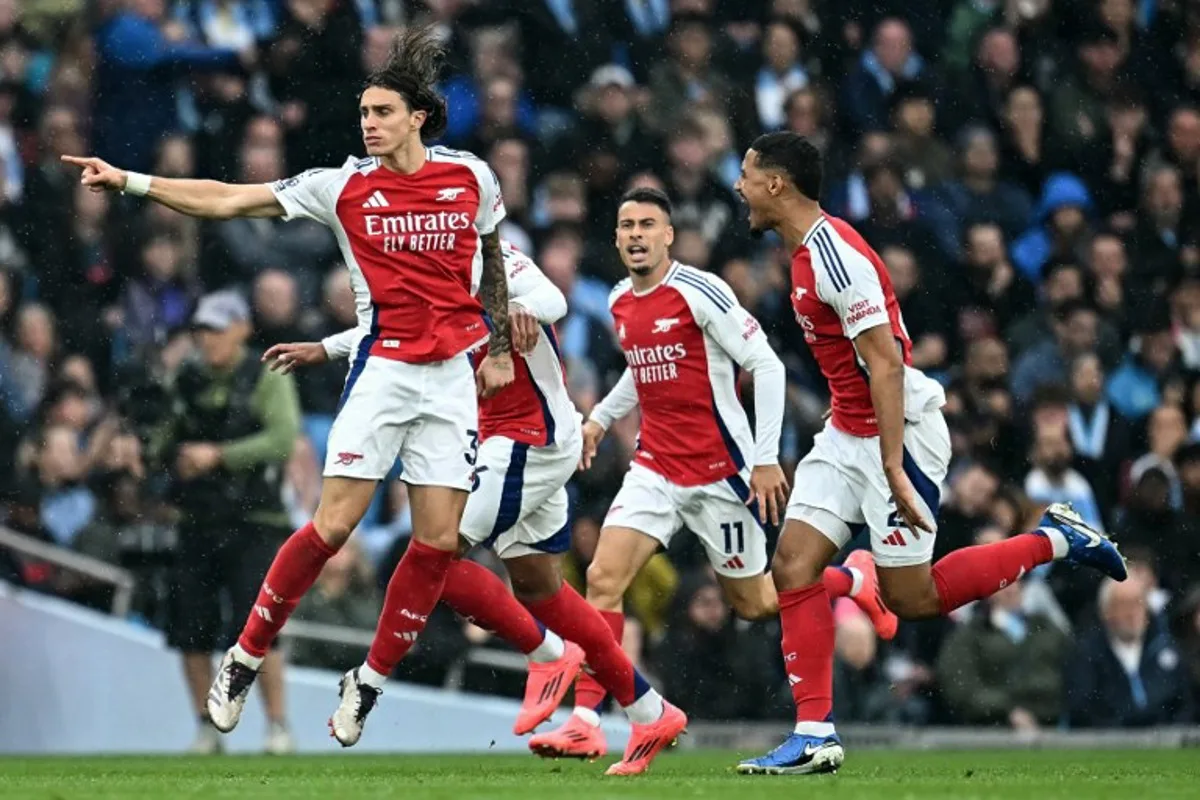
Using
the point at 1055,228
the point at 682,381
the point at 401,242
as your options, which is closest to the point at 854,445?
the point at 682,381

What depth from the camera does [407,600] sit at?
26.4 ft

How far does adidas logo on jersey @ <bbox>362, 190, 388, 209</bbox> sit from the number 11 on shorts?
2400 millimetres

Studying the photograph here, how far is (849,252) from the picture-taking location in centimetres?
800

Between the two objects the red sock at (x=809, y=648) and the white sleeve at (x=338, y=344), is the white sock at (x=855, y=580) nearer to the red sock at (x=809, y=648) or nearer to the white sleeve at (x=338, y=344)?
the red sock at (x=809, y=648)

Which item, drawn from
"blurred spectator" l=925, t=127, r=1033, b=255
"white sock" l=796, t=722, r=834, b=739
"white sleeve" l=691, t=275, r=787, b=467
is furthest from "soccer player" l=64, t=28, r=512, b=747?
"blurred spectator" l=925, t=127, r=1033, b=255

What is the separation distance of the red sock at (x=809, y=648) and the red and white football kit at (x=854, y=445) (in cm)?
25

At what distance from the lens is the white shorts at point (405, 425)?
312 inches

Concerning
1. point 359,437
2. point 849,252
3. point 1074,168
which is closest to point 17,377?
point 359,437

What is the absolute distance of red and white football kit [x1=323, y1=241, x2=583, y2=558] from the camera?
8.89 meters

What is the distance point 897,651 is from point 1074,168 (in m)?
3.84

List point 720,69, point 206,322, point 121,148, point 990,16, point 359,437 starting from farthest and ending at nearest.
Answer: point 990,16 < point 720,69 < point 121,148 < point 206,322 < point 359,437

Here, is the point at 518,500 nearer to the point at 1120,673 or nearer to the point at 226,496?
the point at 226,496

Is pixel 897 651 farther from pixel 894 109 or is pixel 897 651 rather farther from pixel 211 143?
pixel 211 143

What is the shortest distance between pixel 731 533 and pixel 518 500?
1.19 m
